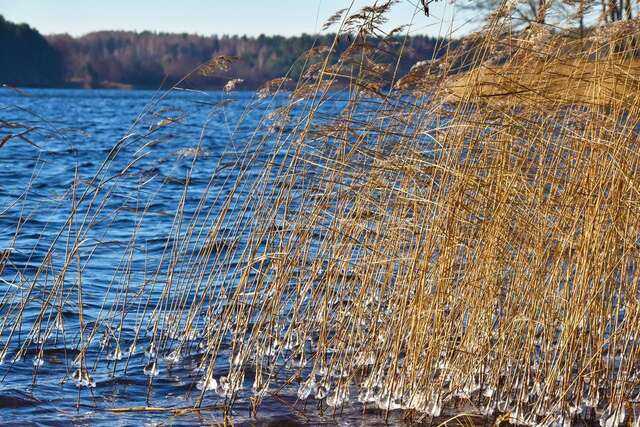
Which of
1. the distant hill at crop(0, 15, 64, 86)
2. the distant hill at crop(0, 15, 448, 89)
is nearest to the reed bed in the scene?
the distant hill at crop(0, 15, 448, 89)

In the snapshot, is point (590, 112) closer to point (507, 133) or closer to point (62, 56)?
point (507, 133)

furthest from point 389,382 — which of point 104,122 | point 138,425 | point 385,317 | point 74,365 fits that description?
point 104,122

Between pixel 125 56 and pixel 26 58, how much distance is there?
79.9 ft

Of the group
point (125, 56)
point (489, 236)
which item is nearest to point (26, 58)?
point (125, 56)

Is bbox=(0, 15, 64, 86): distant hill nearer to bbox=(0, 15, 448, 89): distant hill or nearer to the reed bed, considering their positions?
bbox=(0, 15, 448, 89): distant hill

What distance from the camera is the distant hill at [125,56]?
287 ft

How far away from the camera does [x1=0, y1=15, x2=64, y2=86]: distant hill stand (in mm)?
85875

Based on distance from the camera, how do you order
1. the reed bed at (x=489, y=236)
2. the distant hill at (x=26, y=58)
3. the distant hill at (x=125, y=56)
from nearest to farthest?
the reed bed at (x=489, y=236), the distant hill at (x=26, y=58), the distant hill at (x=125, y=56)

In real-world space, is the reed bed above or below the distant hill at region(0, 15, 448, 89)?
above

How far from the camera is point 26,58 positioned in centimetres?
8856

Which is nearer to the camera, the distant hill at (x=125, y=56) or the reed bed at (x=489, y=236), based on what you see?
the reed bed at (x=489, y=236)

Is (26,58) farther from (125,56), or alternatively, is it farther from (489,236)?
(489,236)

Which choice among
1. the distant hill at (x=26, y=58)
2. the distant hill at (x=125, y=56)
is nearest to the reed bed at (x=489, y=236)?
the distant hill at (x=125, y=56)

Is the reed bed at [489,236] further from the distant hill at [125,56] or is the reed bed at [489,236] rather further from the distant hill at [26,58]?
the distant hill at [26,58]
